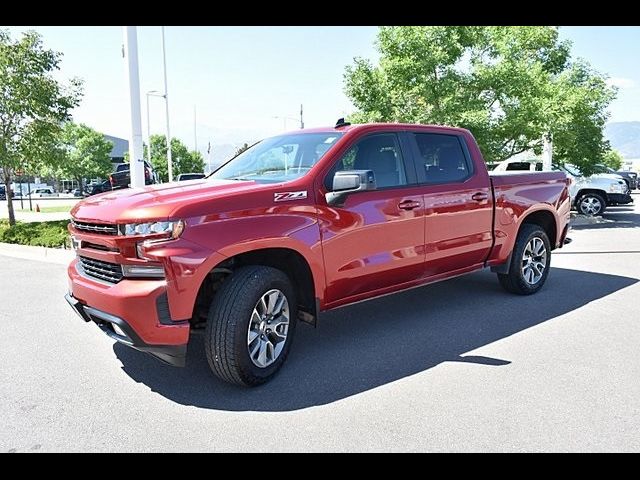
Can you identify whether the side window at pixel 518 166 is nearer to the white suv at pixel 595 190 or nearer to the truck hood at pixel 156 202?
the white suv at pixel 595 190

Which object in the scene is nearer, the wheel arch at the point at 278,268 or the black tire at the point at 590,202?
the wheel arch at the point at 278,268

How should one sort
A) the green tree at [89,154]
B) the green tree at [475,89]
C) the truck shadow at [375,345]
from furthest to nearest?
the green tree at [89,154], the green tree at [475,89], the truck shadow at [375,345]

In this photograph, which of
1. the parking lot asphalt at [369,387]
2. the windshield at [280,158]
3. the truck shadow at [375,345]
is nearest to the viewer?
the parking lot asphalt at [369,387]

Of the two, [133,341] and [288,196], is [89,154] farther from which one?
[133,341]

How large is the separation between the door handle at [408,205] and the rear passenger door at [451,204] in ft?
0.46

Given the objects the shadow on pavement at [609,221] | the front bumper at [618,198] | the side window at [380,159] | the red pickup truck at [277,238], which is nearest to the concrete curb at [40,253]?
the red pickup truck at [277,238]

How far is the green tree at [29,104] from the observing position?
13.4 m

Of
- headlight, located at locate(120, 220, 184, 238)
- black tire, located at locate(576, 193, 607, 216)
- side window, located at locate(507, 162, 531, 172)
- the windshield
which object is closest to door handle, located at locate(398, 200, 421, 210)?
the windshield

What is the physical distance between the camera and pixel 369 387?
3668 millimetres

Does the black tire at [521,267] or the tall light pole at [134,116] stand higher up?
the tall light pole at [134,116]

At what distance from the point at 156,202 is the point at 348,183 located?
1372 mm

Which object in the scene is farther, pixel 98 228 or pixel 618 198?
pixel 618 198

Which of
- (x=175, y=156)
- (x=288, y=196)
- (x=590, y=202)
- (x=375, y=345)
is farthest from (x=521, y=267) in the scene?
(x=175, y=156)

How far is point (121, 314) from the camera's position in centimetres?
327
